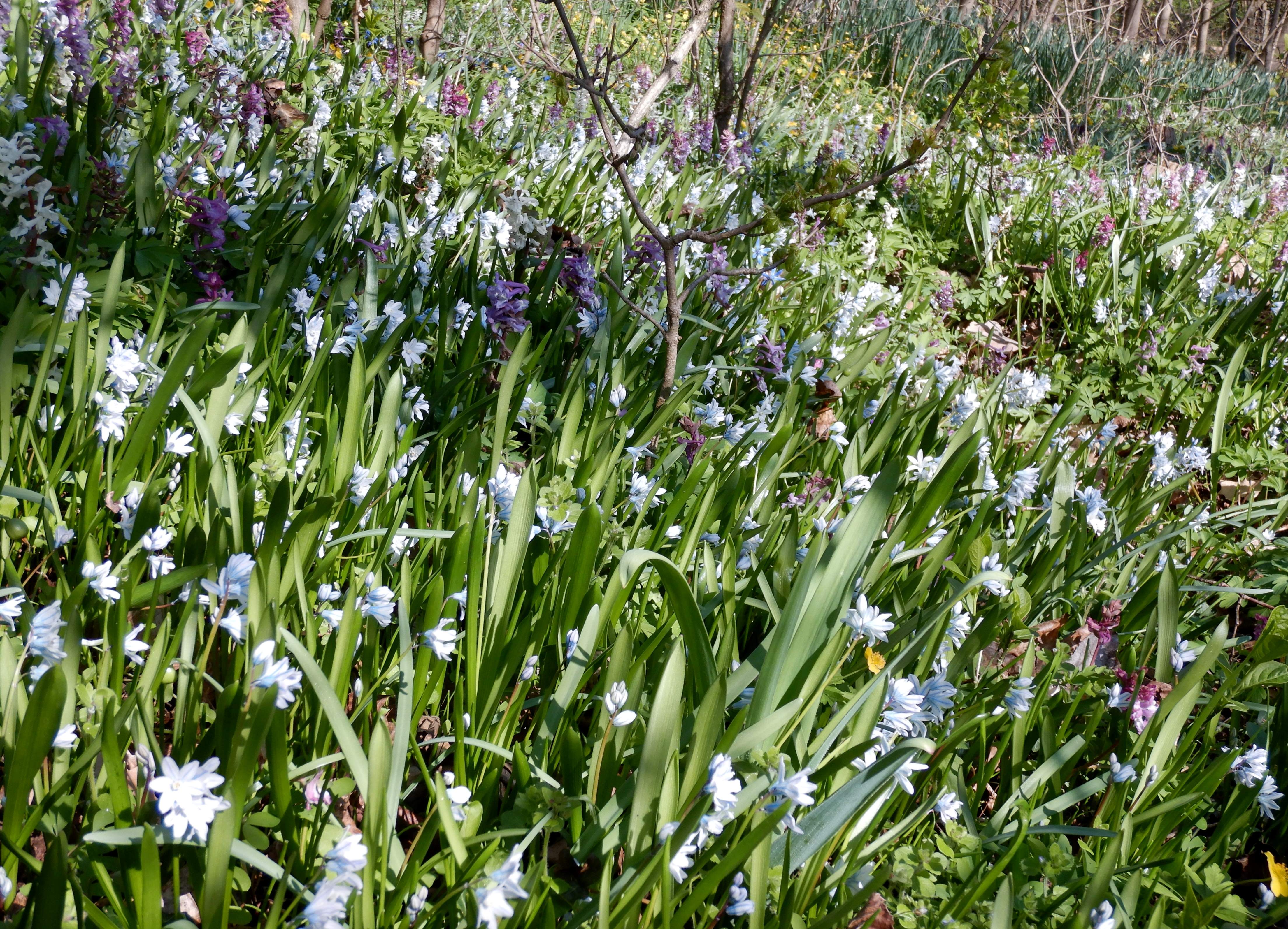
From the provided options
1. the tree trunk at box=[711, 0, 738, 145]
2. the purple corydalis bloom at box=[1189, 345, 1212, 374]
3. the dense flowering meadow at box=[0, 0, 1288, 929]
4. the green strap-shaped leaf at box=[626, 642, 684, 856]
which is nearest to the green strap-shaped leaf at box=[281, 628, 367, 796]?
the dense flowering meadow at box=[0, 0, 1288, 929]

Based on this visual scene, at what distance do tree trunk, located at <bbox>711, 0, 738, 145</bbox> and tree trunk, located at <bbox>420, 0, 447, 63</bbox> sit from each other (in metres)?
1.52

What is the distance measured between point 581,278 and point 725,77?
9.22ft

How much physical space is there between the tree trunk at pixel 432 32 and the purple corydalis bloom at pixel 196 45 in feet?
4.71

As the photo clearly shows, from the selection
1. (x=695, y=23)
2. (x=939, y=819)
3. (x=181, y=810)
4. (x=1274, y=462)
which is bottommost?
(x=939, y=819)

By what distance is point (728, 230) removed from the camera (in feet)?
6.88

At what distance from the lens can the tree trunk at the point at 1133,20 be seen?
47.8ft

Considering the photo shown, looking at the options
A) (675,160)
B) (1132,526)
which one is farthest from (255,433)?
(675,160)

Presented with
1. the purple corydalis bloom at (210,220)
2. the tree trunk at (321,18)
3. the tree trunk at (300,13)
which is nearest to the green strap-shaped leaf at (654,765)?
the purple corydalis bloom at (210,220)

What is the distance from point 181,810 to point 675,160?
3.64 meters

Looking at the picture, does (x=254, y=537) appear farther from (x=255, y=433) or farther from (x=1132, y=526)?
(x=1132, y=526)

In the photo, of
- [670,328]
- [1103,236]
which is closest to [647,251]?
[670,328]

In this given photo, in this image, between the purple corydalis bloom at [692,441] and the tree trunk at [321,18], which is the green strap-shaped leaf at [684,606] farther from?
the tree trunk at [321,18]

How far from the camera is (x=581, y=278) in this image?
2.35 m

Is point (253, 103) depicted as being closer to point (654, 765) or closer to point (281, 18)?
point (281, 18)
